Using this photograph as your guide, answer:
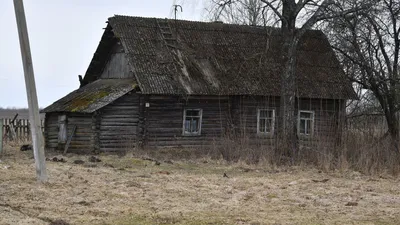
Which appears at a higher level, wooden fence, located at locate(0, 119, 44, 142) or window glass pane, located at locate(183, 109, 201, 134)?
window glass pane, located at locate(183, 109, 201, 134)

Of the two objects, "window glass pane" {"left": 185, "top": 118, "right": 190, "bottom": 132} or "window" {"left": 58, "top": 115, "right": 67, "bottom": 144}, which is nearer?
"window" {"left": 58, "top": 115, "right": 67, "bottom": 144}

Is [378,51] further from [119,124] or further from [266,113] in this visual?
[119,124]

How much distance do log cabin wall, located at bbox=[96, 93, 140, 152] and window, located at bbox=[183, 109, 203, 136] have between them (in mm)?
2228

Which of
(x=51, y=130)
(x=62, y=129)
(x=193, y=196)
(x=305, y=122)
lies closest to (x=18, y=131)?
(x=51, y=130)

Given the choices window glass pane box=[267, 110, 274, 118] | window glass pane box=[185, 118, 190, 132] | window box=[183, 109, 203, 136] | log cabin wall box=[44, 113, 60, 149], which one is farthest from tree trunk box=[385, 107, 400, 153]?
log cabin wall box=[44, 113, 60, 149]

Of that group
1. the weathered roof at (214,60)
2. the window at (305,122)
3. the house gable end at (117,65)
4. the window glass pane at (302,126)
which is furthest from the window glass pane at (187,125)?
the window glass pane at (302,126)

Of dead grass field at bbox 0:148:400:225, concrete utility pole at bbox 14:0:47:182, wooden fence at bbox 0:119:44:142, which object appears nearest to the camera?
dead grass field at bbox 0:148:400:225

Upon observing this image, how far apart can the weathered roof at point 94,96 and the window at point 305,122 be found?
24.7 ft

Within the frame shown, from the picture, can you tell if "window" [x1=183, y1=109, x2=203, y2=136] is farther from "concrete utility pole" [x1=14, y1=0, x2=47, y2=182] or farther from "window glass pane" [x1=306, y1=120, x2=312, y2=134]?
"concrete utility pole" [x1=14, y1=0, x2=47, y2=182]

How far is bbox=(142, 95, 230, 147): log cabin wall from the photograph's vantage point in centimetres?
2428

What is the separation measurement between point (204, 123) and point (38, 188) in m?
14.1

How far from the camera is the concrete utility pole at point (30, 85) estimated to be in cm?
1224

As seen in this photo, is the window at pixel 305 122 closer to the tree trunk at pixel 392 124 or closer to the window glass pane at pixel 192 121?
the tree trunk at pixel 392 124

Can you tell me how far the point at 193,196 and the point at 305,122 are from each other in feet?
52.5
